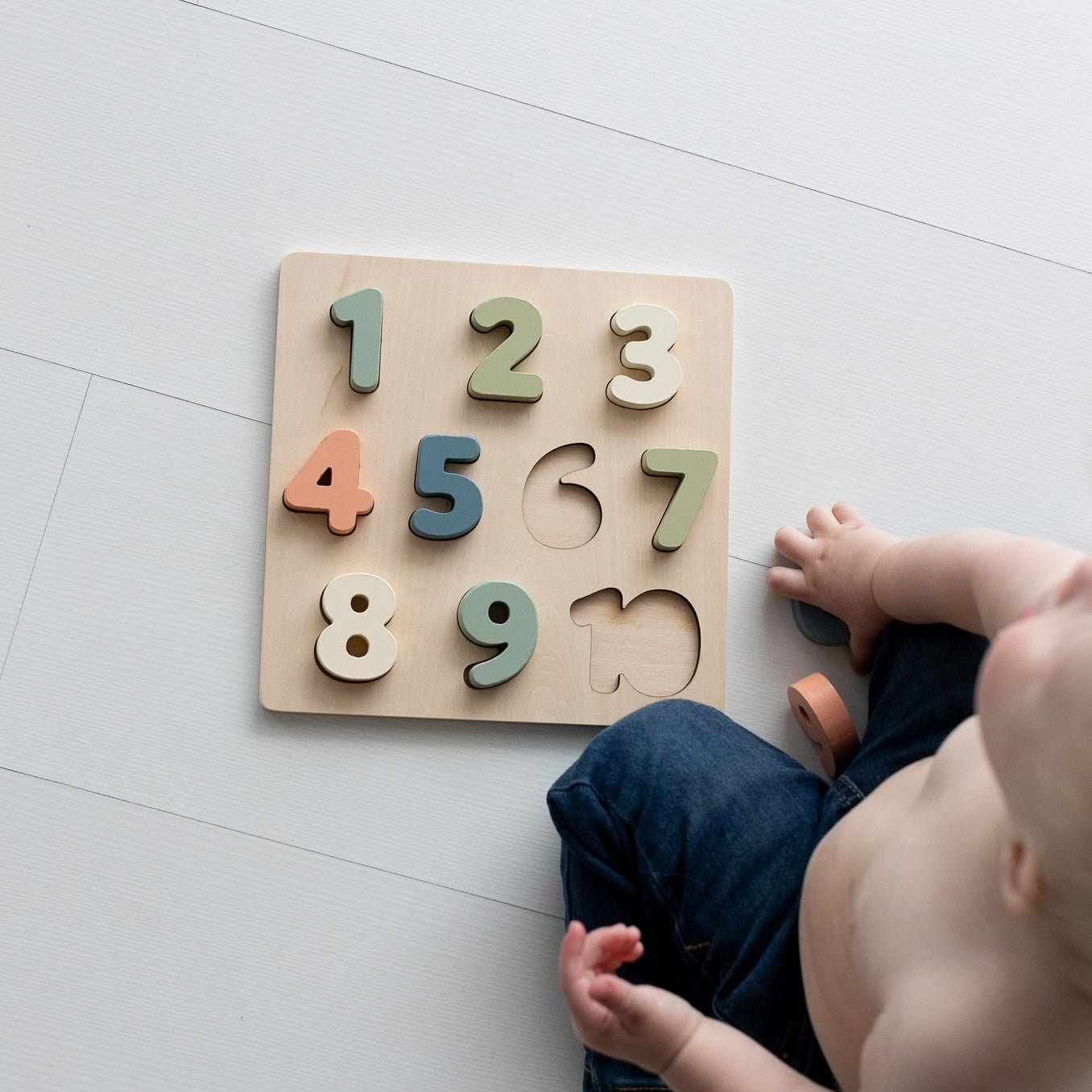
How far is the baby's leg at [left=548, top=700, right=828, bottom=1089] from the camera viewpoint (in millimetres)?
631

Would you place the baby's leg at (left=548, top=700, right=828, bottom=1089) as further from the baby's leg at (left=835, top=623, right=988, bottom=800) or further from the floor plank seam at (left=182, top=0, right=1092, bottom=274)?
the floor plank seam at (left=182, top=0, right=1092, bottom=274)

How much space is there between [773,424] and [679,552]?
0.12 metres

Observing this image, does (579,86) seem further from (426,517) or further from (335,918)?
(335,918)

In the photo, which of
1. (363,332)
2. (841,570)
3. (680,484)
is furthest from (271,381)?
(841,570)

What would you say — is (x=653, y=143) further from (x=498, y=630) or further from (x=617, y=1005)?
(x=617, y=1005)

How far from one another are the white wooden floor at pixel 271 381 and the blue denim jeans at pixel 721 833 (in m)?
0.07

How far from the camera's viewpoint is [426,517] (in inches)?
28.6

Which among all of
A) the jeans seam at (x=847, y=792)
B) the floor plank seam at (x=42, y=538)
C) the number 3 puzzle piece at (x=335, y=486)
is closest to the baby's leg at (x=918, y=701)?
the jeans seam at (x=847, y=792)

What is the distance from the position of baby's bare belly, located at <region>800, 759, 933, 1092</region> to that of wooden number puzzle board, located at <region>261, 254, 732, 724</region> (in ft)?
0.59

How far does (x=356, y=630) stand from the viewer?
2.37 ft

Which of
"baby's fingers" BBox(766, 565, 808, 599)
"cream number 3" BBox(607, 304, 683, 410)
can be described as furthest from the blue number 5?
"baby's fingers" BBox(766, 565, 808, 599)

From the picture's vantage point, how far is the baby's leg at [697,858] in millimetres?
631

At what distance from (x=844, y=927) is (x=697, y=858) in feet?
0.43

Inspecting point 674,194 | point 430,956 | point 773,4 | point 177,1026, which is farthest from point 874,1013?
point 773,4
